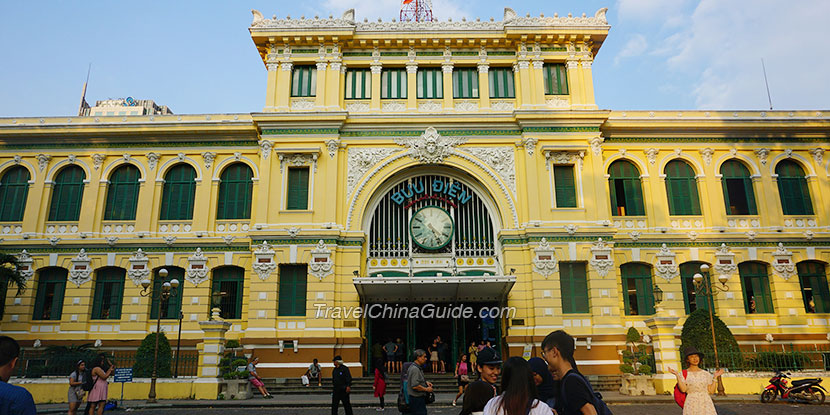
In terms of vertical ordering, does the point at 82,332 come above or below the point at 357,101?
below

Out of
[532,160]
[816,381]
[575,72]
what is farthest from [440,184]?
[816,381]

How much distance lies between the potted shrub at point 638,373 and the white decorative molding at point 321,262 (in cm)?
1261

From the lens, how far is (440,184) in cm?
2767

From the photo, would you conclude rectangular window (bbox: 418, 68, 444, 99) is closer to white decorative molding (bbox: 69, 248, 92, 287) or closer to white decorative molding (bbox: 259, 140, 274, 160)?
white decorative molding (bbox: 259, 140, 274, 160)

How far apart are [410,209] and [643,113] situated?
12.9 m

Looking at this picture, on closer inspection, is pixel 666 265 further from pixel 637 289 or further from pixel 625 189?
pixel 625 189

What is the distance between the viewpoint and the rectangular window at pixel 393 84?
28469 millimetres

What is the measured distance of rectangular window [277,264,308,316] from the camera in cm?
2558

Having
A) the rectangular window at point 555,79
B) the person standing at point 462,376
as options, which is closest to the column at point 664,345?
the person standing at point 462,376

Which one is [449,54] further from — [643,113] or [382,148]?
[643,113]

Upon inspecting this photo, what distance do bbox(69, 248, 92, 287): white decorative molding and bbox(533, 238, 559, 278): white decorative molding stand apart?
69.0ft

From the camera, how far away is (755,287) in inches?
1088

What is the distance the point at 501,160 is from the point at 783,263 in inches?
565

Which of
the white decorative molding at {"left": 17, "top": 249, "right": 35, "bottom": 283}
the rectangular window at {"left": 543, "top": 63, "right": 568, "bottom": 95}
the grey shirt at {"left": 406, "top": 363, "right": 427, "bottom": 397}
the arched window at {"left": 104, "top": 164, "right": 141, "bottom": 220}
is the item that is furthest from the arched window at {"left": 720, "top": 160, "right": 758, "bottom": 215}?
the white decorative molding at {"left": 17, "top": 249, "right": 35, "bottom": 283}
